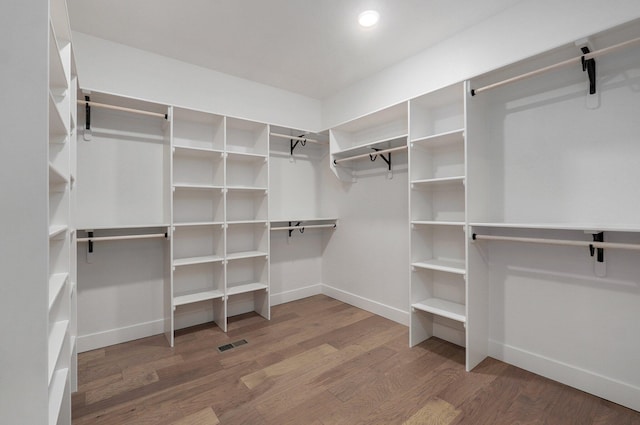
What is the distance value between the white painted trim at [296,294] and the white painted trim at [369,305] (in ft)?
0.40

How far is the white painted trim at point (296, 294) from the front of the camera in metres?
3.86

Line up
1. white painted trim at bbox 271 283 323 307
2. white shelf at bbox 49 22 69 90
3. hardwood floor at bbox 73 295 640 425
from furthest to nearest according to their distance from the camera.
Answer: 1. white painted trim at bbox 271 283 323 307
2. hardwood floor at bbox 73 295 640 425
3. white shelf at bbox 49 22 69 90

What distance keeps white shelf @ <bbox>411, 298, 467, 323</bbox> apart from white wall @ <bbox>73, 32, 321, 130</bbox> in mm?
2724

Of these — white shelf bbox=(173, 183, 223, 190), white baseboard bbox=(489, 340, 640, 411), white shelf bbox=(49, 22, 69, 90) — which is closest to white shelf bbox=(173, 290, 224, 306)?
white shelf bbox=(173, 183, 223, 190)

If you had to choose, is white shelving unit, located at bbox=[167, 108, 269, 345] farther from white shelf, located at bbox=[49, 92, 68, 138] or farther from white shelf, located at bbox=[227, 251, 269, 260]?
white shelf, located at bbox=[49, 92, 68, 138]

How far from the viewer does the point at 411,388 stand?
210cm

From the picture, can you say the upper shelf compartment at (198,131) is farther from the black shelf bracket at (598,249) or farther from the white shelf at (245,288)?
the black shelf bracket at (598,249)

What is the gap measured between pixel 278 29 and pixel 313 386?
2.92 meters

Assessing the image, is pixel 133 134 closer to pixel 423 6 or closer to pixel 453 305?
pixel 423 6

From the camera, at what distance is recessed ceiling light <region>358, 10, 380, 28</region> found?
2336 mm


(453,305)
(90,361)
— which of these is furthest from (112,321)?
(453,305)

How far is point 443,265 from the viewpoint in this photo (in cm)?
261

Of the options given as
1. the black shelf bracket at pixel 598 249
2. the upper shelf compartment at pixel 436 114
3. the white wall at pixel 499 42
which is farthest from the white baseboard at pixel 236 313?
the white wall at pixel 499 42

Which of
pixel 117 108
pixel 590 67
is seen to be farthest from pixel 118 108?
pixel 590 67
